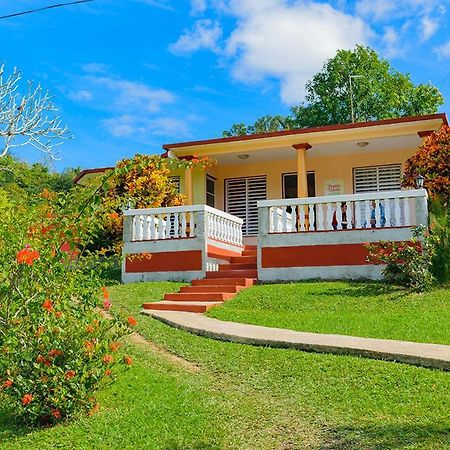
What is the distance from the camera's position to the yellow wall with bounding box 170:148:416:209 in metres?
18.2

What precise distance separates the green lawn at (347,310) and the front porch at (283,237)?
65cm

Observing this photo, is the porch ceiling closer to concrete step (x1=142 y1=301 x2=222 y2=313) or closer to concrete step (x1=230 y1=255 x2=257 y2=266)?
concrete step (x1=230 y1=255 x2=257 y2=266)

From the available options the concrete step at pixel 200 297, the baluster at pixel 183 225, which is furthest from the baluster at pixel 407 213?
the baluster at pixel 183 225

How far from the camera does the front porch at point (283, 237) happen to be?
1243cm

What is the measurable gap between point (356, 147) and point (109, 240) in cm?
719

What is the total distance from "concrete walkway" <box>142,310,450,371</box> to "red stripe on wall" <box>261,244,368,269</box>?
342cm

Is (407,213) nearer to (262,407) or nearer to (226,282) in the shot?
(226,282)

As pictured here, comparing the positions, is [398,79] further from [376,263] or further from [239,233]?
[376,263]

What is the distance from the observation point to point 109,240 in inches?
648

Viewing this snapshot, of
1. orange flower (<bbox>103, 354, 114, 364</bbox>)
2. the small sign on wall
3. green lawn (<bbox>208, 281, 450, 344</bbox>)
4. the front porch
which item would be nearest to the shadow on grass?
orange flower (<bbox>103, 354, 114, 364</bbox>)

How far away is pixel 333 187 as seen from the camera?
61.5 ft

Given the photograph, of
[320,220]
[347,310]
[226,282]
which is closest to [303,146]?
[320,220]

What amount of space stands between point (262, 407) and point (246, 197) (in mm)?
14093

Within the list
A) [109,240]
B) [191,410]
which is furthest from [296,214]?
[191,410]
